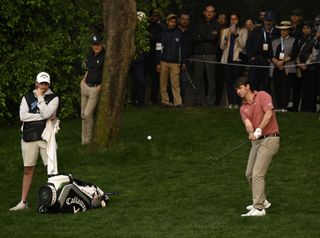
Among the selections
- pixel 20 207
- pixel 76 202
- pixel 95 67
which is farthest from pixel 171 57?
pixel 76 202

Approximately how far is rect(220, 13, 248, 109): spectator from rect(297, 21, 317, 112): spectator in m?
1.34

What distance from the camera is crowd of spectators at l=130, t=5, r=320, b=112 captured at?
→ 23.1 m

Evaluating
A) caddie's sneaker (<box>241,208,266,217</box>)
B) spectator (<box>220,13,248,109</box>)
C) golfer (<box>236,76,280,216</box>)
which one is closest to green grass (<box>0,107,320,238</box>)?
caddie's sneaker (<box>241,208,266,217</box>)

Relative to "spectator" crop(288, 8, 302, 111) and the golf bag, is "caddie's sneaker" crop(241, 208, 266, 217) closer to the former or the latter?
the golf bag

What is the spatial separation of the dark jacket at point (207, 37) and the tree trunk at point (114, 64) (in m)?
3.96

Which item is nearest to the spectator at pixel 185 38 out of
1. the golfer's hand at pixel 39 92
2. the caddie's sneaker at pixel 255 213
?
the golfer's hand at pixel 39 92

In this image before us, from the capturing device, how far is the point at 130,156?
20203 mm

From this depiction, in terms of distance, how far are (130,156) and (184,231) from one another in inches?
241

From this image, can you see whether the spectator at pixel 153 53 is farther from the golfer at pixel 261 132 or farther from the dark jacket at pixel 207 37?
the golfer at pixel 261 132

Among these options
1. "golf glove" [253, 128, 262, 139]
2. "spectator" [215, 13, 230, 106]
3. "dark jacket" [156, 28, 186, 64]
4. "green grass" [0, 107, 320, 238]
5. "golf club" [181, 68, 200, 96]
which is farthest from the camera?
"golf club" [181, 68, 200, 96]

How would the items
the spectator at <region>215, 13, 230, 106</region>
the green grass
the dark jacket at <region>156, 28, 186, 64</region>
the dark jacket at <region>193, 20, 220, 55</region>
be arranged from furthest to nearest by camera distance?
the spectator at <region>215, 13, 230, 106</region> → the dark jacket at <region>193, 20, 220, 55</region> → the dark jacket at <region>156, 28, 186, 64</region> → the green grass

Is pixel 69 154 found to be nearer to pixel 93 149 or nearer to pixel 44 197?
pixel 93 149

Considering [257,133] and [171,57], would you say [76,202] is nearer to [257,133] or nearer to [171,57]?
[257,133]

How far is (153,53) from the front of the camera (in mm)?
24469
